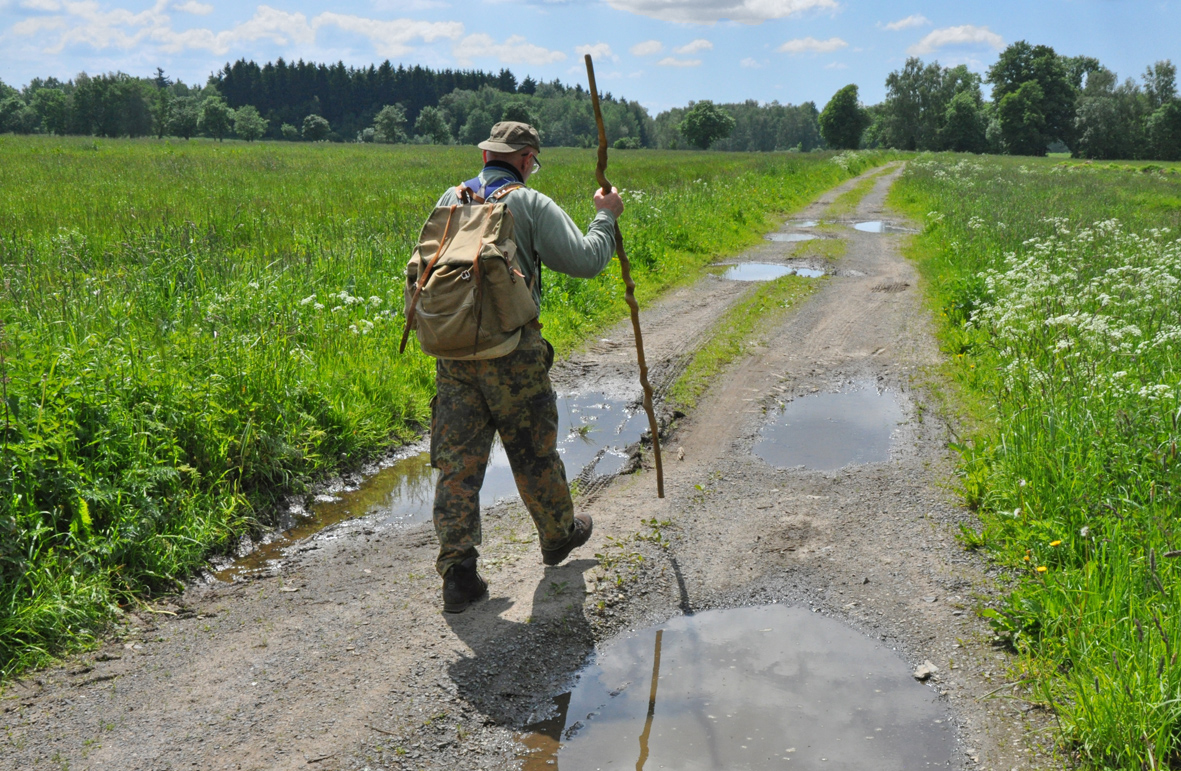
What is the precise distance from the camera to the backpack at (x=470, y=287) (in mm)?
3488

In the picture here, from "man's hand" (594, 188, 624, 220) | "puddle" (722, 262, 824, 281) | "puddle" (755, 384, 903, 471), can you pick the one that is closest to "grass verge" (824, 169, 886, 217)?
"puddle" (722, 262, 824, 281)

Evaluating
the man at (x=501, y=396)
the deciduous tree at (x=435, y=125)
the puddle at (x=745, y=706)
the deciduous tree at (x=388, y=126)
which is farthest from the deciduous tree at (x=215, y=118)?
the puddle at (x=745, y=706)

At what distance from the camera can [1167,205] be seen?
23172mm

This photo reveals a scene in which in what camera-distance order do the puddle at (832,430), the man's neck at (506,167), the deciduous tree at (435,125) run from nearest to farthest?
the man's neck at (506,167), the puddle at (832,430), the deciduous tree at (435,125)

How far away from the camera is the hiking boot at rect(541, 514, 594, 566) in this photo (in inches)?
165

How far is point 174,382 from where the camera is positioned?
16.3ft

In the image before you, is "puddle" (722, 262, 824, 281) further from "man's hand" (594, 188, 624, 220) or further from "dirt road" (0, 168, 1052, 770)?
"man's hand" (594, 188, 624, 220)

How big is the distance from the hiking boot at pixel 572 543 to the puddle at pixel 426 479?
1.19 metres

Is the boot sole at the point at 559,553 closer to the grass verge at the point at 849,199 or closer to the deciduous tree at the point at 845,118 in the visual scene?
the grass verge at the point at 849,199

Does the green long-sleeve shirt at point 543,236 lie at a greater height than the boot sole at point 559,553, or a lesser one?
greater

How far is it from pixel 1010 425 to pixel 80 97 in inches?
4436

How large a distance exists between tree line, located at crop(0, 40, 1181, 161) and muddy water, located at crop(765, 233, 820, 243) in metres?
47.8

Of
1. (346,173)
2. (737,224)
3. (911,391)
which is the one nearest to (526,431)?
(911,391)

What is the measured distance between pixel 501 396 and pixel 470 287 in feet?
1.87
